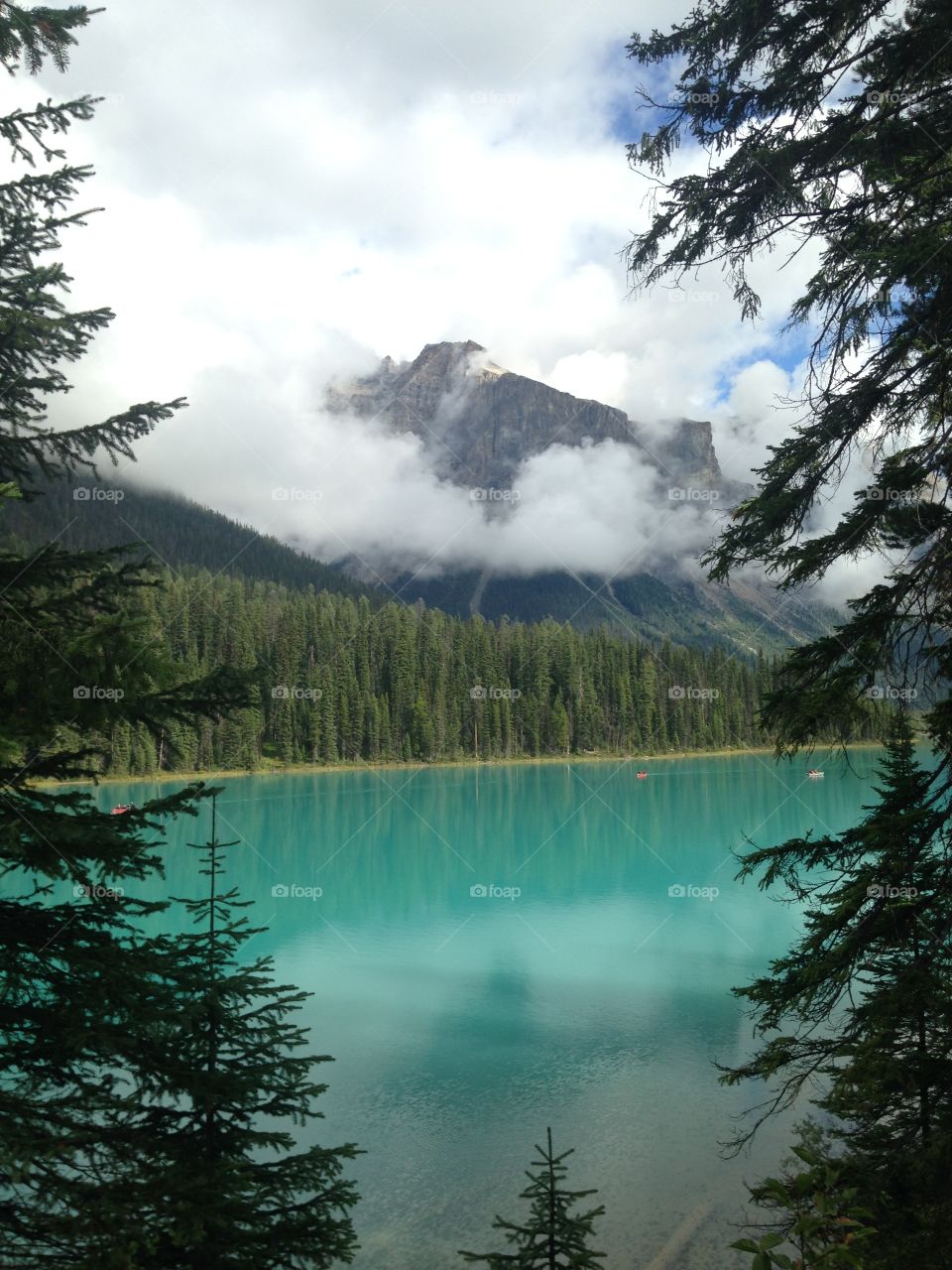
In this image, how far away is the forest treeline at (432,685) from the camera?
8762cm

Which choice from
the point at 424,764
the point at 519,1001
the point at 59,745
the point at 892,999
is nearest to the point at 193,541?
the point at 424,764

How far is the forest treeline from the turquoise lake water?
3714 cm

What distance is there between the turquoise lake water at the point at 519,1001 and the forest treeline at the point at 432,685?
3714cm

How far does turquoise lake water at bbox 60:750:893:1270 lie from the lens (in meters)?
11.3

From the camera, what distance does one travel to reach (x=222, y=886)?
3102 cm

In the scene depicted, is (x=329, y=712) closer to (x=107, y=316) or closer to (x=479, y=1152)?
(x=479, y=1152)

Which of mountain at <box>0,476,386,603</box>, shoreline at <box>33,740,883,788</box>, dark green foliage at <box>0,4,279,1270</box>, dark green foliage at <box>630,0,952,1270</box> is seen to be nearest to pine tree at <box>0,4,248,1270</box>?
dark green foliage at <box>0,4,279,1270</box>

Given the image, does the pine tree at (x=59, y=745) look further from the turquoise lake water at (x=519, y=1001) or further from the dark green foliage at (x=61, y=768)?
the turquoise lake water at (x=519, y=1001)

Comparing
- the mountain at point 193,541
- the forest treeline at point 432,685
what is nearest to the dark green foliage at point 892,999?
the forest treeline at point 432,685

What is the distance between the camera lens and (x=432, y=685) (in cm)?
9850

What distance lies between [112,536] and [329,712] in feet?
272

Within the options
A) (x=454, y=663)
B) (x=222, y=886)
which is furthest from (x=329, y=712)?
(x=222, y=886)

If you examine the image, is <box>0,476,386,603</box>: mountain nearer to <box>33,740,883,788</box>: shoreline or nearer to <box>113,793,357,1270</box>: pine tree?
<box>33,740,883,788</box>: shoreline

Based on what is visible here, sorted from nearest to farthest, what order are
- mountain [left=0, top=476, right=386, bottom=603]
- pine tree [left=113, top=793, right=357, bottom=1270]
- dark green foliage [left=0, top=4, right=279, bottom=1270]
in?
dark green foliage [left=0, top=4, right=279, bottom=1270], pine tree [left=113, top=793, right=357, bottom=1270], mountain [left=0, top=476, right=386, bottom=603]
